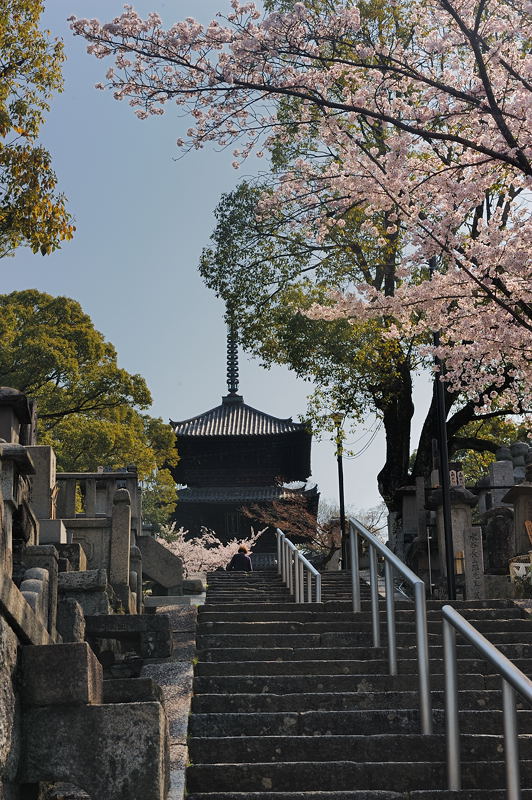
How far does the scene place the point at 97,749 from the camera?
159 inches

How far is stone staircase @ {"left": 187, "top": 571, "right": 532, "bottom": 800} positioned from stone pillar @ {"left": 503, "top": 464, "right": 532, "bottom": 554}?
236 inches

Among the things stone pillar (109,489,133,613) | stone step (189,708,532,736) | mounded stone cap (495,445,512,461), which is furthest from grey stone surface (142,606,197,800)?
mounded stone cap (495,445,512,461)

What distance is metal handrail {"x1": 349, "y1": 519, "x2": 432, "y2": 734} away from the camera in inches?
212

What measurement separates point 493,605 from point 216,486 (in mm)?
31691

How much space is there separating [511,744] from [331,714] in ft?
6.02

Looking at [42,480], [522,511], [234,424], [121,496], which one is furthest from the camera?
[234,424]

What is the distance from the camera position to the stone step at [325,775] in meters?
5.00

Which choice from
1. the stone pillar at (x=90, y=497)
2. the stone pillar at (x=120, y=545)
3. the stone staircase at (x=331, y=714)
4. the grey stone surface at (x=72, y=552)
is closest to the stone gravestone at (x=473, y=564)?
the stone staircase at (x=331, y=714)

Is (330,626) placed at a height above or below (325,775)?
above

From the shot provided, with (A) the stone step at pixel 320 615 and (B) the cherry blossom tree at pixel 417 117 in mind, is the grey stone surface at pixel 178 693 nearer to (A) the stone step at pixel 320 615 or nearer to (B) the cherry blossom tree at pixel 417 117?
(A) the stone step at pixel 320 615

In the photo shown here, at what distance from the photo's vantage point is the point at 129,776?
4.04 m

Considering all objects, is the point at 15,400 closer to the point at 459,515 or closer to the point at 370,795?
the point at 370,795

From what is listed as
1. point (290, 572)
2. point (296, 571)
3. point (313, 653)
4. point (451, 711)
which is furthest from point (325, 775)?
point (290, 572)

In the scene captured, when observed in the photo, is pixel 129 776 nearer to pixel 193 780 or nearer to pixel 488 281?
pixel 193 780
